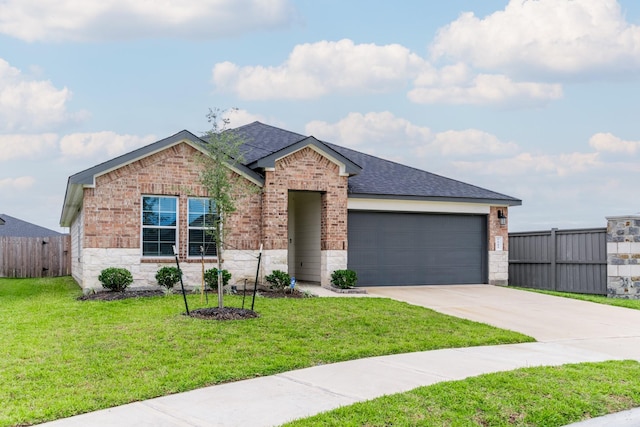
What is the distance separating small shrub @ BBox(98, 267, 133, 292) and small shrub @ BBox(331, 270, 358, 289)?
18.1 ft

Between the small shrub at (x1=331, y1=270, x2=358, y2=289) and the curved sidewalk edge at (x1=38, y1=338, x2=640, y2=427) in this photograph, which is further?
the small shrub at (x1=331, y1=270, x2=358, y2=289)

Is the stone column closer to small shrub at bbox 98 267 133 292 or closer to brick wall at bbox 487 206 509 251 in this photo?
brick wall at bbox 487 206 509 251

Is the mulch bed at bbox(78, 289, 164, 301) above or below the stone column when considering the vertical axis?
below

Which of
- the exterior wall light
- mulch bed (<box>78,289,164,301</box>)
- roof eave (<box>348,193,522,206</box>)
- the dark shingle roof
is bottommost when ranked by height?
mulch bed (<box>78,289,164,301</box>)

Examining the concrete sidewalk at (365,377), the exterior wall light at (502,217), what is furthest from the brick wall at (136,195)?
the exterior wall light at (502,217)

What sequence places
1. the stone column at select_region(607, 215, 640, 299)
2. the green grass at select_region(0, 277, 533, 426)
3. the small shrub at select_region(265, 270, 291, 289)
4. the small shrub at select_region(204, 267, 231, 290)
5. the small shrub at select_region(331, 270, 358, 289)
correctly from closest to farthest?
the green grass at select_region(0, 277, 533, 426), the small shrub at select_region(204, 267, 231, 290), the small shrub at select_region(265, 270, 291, 289), the small shrub at select_region(331, 270, 358, 289), the stone column at select_region(607, 215, 640, 299)

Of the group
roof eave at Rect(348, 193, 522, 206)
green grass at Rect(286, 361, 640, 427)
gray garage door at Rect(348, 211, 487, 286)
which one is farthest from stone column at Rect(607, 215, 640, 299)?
green grass at Rect(286, 361, 640, 427)

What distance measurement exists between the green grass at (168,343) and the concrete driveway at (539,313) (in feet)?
3.40

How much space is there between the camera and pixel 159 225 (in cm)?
1702

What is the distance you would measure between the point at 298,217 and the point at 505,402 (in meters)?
14.6

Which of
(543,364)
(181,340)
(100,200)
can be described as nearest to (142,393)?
(181,340)

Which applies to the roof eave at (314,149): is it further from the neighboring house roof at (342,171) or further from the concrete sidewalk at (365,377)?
the concrete sidewalk at (365,377)

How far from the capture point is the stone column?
63.4 feet

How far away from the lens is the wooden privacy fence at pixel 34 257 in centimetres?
2897
